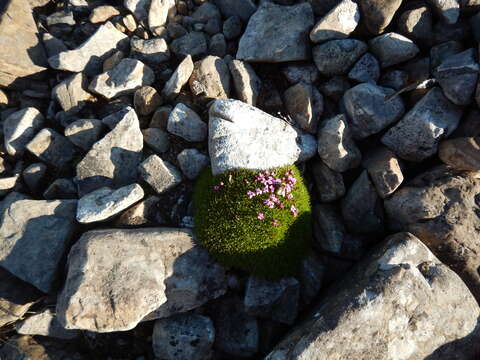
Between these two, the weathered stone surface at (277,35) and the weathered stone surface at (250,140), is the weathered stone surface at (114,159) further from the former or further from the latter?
the weathered stone surface at (277,35)

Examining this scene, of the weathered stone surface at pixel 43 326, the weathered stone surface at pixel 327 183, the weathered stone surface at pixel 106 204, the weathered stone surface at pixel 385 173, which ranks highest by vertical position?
the weathered stone surface at pixel 106 204

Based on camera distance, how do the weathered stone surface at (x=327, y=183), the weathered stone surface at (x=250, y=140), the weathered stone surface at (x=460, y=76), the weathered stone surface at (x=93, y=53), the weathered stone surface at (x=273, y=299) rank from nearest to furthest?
the weathered stone surface at (x=460, y=76)
the weathered stone surface at (x=273, y=299)
the weathered stone surface at (x=250, y=140)
the weathered stone surface at (x=327, y=183)
the weathered stone surface at (x=93, y=53)

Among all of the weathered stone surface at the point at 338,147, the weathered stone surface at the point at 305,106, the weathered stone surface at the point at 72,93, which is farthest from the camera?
the weathered stone surface at the point at 72,93

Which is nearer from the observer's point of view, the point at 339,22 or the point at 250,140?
the point at 250,140

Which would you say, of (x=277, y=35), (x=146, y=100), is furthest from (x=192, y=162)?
(x=277, y=35)

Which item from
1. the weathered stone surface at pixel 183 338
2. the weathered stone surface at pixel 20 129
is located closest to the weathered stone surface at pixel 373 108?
the weathered stone surface at pixel 183 338

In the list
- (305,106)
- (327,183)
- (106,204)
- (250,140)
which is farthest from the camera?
(305,106)

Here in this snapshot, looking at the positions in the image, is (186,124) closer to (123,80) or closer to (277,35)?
(123,80)

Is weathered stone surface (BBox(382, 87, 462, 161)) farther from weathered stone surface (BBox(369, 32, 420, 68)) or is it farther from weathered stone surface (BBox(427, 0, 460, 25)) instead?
weathered stone surface (BBox(427, 0, 460, 25))
